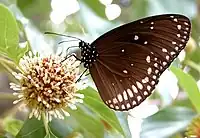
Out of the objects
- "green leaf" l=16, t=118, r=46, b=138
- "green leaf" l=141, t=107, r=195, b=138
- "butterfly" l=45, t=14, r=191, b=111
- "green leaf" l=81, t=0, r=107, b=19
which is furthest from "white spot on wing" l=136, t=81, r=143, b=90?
"green leaf" l=81, t=0, r=107, b=19

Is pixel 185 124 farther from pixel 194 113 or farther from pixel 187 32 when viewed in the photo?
pixel 187 32

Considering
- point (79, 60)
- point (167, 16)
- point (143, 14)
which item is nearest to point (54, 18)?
point (143, 14)

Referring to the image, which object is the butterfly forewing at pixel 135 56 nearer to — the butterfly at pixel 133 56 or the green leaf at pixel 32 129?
the butterfly at pixel 133 56

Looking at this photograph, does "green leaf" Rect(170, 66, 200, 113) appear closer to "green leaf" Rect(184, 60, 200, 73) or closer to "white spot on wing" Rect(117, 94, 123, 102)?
"white spot on wing" Rect(117, 94, 123, 102)

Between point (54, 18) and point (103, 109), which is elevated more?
point (54, 18)

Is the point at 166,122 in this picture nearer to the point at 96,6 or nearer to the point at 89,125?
the point at 89,125
